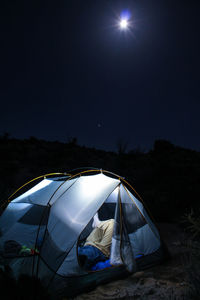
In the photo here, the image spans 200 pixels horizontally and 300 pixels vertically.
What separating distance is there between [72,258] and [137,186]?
920 cm

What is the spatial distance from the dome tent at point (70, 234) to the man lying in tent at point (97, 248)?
296 millimetres

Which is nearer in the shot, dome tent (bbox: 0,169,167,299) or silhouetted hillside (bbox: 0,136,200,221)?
dome tent (bbox: 0,169,167,299)

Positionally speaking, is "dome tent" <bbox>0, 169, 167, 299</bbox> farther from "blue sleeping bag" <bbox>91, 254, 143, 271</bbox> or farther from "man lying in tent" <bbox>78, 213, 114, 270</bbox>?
"man lying in tent" <bbox>78, 213, 114, 270</bbox>

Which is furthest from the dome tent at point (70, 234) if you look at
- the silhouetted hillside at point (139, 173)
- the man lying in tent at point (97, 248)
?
the silhouetted hillside at point (139, 173)

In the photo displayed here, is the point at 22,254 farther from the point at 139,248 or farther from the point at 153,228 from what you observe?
the point at 153,228

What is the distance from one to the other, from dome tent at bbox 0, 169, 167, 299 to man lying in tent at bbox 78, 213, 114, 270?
296 mm

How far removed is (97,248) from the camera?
4289 mm

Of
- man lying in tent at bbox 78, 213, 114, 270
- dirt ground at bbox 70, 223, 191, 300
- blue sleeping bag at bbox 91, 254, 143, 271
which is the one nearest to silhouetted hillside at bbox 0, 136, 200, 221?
man lying in tent at bbox 78, 213, 114, 270

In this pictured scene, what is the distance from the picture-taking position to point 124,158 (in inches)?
719

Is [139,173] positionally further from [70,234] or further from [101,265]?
[70,234]

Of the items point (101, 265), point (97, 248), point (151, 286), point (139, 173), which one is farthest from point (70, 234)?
point (139, 173)

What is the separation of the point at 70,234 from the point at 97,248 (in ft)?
3.22

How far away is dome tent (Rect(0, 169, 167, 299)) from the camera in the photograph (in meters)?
3.42

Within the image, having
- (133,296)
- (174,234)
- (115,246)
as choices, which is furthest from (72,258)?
(174,234)
